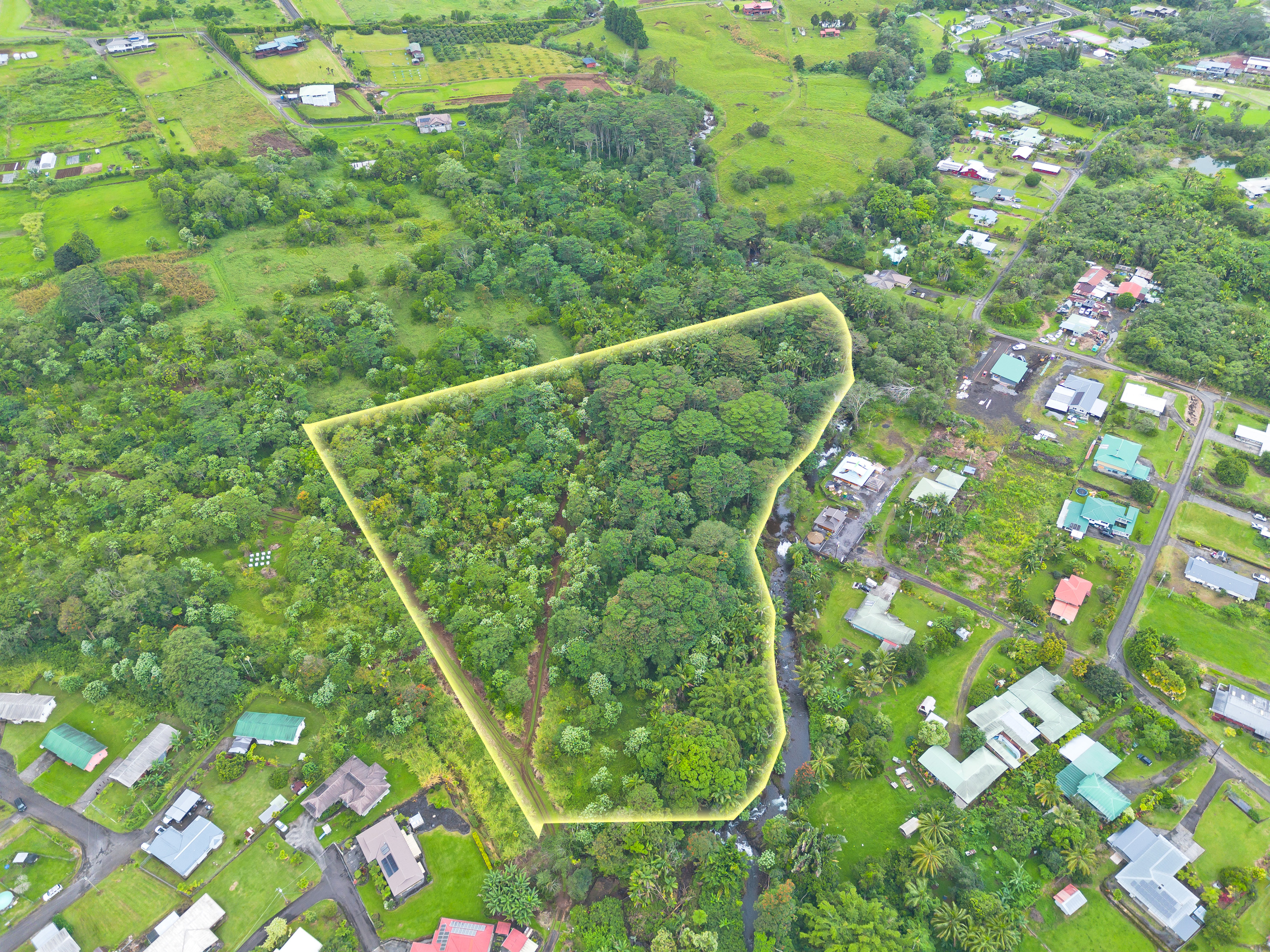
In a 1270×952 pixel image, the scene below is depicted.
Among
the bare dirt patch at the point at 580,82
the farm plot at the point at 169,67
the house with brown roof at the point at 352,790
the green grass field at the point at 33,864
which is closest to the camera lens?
the green grass field at the point at 33,864

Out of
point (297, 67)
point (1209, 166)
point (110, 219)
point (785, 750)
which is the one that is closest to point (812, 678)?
point (785, 750)

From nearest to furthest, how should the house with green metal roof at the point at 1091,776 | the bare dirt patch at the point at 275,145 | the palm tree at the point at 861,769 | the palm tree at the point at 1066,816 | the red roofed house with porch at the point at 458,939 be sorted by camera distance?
the red roofed house with porch at the point at 458,939 < the palm tree at the point at 1066,816 < the house with green metal roof at the point at 1091,776 < the palm tree at the point at 861,769 < the bare dirt patch at the point at 275,145

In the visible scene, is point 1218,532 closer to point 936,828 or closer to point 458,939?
point 936,828

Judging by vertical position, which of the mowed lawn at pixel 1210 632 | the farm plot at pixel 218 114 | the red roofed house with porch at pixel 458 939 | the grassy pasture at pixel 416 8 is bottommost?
the red roofed house with porch at pixel 458 939

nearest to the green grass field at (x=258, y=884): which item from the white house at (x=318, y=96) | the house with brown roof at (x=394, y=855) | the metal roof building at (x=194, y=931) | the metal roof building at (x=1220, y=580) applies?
the metal roof building at (x=194, y=931)

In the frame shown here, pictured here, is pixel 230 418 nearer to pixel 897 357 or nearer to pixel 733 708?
pixel 733 708

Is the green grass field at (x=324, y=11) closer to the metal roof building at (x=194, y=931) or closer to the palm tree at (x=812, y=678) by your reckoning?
the palm tree at (x=812, y=678)

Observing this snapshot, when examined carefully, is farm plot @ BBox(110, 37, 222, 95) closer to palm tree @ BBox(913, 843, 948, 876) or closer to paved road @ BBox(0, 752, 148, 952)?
paved road @ BBox(0, 752, 148, 952)
